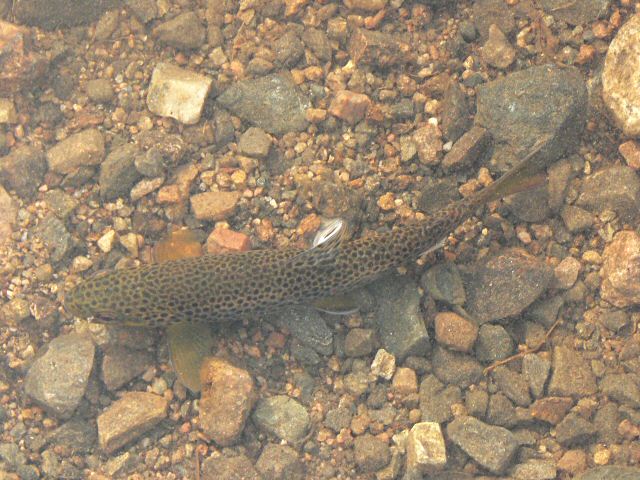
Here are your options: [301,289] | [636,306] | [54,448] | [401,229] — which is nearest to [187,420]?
Answer: [54,448]

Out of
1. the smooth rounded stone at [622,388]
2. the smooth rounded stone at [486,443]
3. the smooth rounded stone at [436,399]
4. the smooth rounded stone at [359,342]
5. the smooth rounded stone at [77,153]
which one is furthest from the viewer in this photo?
the smooth rounded stone at [77,153]

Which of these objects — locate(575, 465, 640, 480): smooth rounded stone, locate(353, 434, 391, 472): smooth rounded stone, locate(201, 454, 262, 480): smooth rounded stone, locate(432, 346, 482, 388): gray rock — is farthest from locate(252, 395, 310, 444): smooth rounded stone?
locate(575, 465, 640, 480): smooth rounded stone

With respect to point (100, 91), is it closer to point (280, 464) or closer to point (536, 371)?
point (280, 464)

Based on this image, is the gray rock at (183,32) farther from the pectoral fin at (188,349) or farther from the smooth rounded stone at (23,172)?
the pectoral fin at (188,349)

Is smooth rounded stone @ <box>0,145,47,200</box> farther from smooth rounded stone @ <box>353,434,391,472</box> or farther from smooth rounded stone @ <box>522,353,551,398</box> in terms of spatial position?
smooth rounded stone @ <box>522,353,551,398</box>

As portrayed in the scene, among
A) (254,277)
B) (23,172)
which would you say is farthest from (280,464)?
(23,172)

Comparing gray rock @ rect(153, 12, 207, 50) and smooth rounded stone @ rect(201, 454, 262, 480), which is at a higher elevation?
gray rock @ rect(153, 12, 207, 50)

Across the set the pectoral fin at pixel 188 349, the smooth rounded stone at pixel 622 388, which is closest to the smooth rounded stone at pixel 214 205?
the pectoral fin at pixel 188 349
